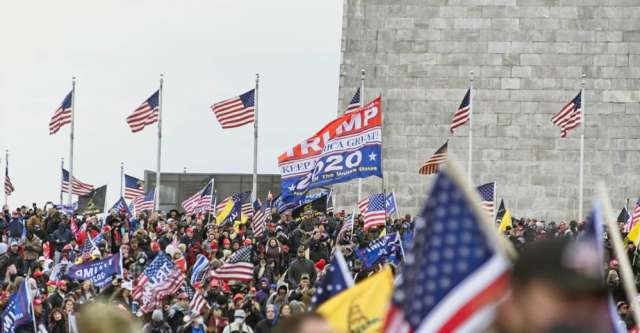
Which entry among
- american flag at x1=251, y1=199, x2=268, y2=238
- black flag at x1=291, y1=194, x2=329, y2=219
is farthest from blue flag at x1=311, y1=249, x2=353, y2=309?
Answer: black flag at x1=291, y1=194, x2=329, y2=219

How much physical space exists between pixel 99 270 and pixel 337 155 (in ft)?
14.6

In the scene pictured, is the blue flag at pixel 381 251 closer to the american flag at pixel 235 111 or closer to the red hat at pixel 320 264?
the red hat at pixel 320 264

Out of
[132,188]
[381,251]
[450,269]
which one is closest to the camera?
[450,269]

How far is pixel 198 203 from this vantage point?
113ft

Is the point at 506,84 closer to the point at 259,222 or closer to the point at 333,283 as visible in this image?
the point at 259,222

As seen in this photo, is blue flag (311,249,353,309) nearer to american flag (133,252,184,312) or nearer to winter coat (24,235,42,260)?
american flag (133,252,184,312)

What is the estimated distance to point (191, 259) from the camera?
25078 millimetres

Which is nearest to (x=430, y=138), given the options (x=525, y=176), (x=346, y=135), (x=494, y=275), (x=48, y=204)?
(x=525, y=176)

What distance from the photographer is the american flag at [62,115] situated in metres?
37.8

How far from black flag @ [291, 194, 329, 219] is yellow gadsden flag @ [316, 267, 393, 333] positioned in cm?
2366

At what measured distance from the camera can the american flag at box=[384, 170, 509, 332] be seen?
12.2ft

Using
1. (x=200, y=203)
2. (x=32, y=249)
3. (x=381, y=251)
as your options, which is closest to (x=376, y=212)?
(x=381, y=251)

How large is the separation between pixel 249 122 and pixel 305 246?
37.0ft

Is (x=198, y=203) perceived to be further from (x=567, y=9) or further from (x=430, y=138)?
(x=567, y=9)
